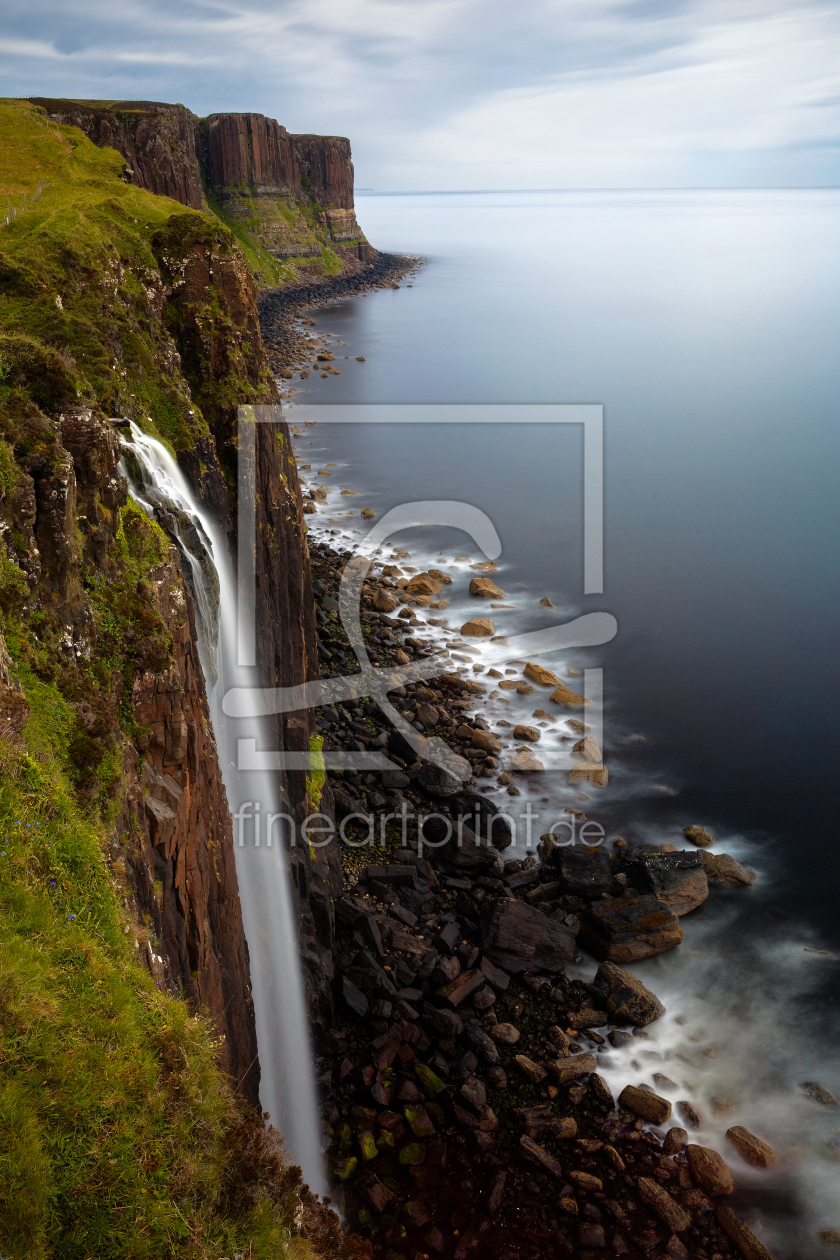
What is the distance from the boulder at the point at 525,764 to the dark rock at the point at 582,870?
392 centimetres

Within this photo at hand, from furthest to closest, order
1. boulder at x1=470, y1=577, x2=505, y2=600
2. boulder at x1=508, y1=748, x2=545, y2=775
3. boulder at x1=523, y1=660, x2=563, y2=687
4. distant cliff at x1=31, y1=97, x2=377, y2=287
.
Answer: distant cliff at x1=31, y1=97, x2=377, y2=287, boulder at x1=470, y1=577, x2=505, y2=600, boulder at x1=523, y1=660, x2=563, y2=687, boulder at x1=508, y1=748, x2=545, y2=775

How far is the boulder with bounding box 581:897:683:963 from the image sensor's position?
1917 centimetres

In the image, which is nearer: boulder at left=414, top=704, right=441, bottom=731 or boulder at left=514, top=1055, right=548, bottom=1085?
boulder at left=514, top=1055, right=548, bottom=1085

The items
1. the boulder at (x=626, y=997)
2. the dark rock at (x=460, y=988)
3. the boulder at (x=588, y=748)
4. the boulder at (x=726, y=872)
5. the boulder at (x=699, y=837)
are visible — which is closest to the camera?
the dark rock at (x=460, y=988)

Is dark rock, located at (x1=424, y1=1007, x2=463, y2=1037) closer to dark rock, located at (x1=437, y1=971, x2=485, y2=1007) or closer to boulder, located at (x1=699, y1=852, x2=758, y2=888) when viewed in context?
dark rock, located at (x1=437, y1=971, x2=485, y2=1007)

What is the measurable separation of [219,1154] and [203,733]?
630cm

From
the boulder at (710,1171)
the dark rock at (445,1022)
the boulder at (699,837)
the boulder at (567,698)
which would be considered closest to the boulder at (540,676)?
the boulder at (567,698)

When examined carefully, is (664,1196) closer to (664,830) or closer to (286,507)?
(664,830)

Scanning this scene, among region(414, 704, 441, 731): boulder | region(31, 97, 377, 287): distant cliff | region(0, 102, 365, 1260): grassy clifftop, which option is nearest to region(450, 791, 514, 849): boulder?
region(414, 704, 441, 731): boulder

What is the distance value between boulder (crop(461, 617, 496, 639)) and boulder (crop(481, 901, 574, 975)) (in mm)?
15493

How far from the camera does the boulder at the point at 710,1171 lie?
14633mm

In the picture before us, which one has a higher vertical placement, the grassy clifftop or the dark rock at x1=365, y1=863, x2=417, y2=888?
the grassy clifftop

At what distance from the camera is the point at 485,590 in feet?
123

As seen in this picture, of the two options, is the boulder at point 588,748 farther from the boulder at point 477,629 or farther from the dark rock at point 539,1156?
the dark rock at point 539,1156
